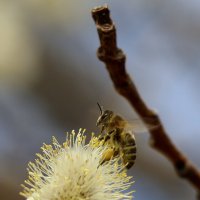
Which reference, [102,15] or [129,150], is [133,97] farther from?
[129,150]

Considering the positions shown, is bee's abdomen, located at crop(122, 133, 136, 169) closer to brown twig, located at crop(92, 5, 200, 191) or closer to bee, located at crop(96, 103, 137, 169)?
bee, located at crop(96, 103, 137, 169)

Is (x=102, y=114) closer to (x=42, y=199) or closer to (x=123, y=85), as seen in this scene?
(x=42, y=199)

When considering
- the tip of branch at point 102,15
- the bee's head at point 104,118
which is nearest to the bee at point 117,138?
the bee's head at point 104,118

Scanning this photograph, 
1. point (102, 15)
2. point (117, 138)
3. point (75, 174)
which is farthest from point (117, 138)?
point (102, 15)

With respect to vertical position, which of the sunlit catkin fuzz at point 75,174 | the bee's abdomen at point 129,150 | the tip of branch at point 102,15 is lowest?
the sunlit catkin fuzz at point 75,174

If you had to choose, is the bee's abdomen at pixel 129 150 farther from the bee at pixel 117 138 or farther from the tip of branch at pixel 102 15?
the tip of branch at pixel 102 15

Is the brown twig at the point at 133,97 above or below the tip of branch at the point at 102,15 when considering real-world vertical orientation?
below

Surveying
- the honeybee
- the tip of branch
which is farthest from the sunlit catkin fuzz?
the tip of branch
